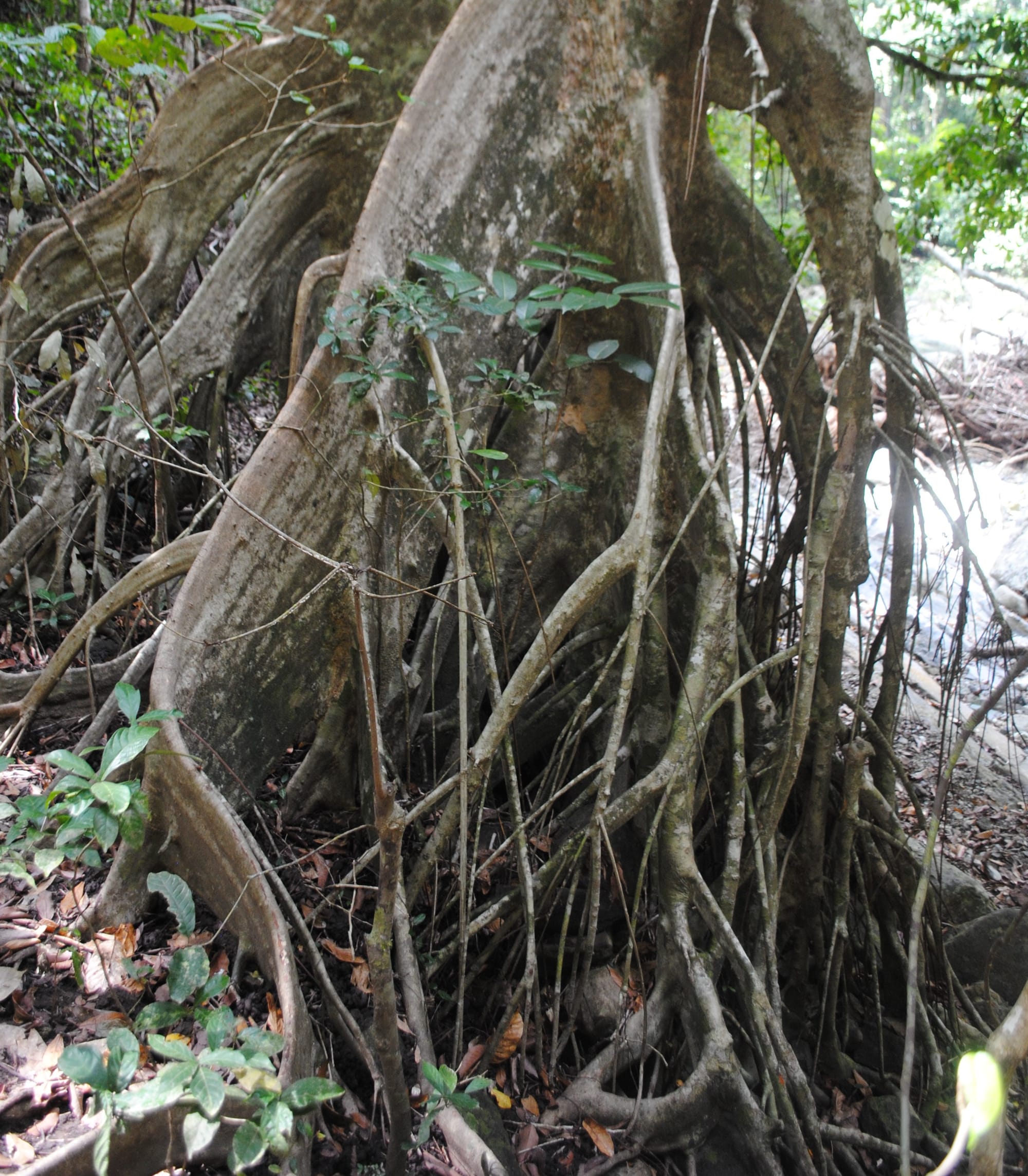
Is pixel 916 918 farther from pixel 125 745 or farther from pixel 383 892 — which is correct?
pixel 125 745

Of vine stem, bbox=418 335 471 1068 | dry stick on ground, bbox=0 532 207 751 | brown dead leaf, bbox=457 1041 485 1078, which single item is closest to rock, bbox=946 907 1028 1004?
brown dead leaf, bbox=457 1041 485 1078

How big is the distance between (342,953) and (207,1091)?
1056 mm

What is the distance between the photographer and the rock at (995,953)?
8.96 feet

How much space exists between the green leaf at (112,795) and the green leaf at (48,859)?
0.14 metres

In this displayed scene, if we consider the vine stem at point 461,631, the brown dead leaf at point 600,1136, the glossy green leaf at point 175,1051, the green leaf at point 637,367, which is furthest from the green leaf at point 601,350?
the brown dead leaf at point 600,1136

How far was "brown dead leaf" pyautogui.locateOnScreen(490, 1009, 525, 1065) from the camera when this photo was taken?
6.72 feet

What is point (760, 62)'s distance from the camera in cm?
225

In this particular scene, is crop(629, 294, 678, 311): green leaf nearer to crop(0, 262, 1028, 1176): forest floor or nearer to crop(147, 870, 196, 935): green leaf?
crop(0, 262, 1028, 1176): forest floor

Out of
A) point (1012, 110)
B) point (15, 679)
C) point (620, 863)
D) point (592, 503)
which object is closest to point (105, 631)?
point (15, 679)

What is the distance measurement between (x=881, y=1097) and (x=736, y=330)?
2.59 metres

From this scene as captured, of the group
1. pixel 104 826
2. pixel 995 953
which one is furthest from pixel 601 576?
pixel 995 953

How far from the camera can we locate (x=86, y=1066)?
1067 millimetres

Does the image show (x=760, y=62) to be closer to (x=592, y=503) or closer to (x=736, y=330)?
(x=736, y=330)

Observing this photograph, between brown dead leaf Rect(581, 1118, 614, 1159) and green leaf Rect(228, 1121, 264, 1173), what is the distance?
47.6 inches
